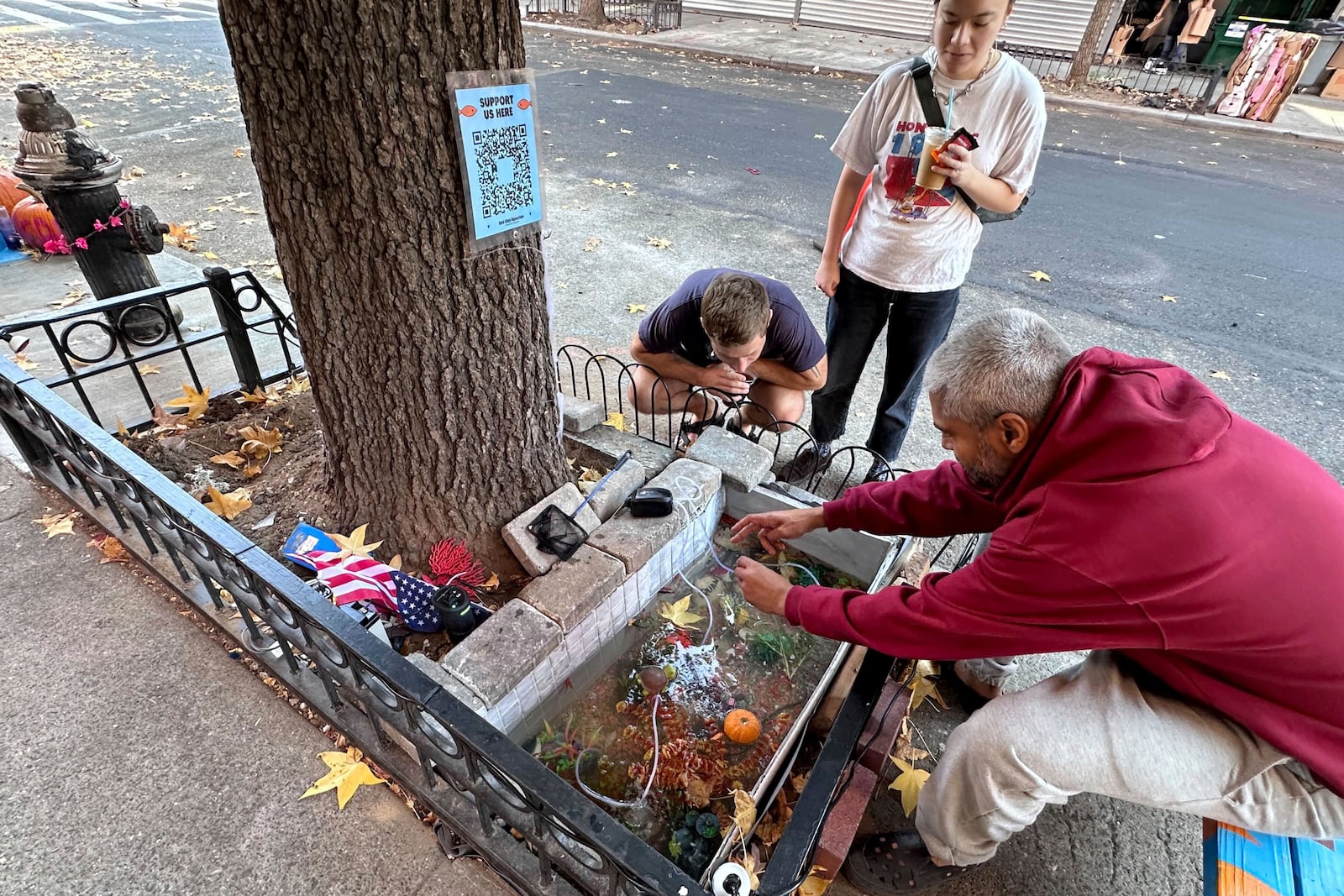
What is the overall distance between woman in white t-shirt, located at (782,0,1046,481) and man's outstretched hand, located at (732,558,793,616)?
113 cm

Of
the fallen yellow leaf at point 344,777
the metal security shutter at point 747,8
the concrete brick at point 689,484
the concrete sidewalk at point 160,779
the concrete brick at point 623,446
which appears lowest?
the concrete sidewalk at point 160,779

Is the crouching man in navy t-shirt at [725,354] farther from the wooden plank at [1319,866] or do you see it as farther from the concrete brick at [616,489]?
the wooden plank at [1319,866]

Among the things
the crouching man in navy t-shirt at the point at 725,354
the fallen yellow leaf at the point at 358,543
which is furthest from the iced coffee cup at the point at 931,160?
the fallen yellow leaf at the point at 358,543

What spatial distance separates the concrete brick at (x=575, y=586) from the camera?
2.08m

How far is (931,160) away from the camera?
2.54 metres

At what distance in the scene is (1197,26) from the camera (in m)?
13.8

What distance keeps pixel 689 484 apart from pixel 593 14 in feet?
57.1

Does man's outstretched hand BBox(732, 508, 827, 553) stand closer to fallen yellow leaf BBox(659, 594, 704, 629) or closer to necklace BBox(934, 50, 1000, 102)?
fallen yellow leaf BBox(659, 594, 704, 629)

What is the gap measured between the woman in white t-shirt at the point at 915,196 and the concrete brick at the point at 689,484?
2.18 ft

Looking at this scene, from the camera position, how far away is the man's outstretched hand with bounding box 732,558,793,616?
202 cm

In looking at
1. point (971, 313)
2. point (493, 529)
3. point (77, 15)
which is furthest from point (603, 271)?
point (77, 15)

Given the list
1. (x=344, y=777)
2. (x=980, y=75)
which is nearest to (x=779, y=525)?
(x=344, y=777)

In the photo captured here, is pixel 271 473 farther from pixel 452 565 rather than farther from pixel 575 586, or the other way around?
pixel 575 586

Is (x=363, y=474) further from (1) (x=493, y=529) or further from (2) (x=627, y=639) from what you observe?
(2) (x=627, y=639)
